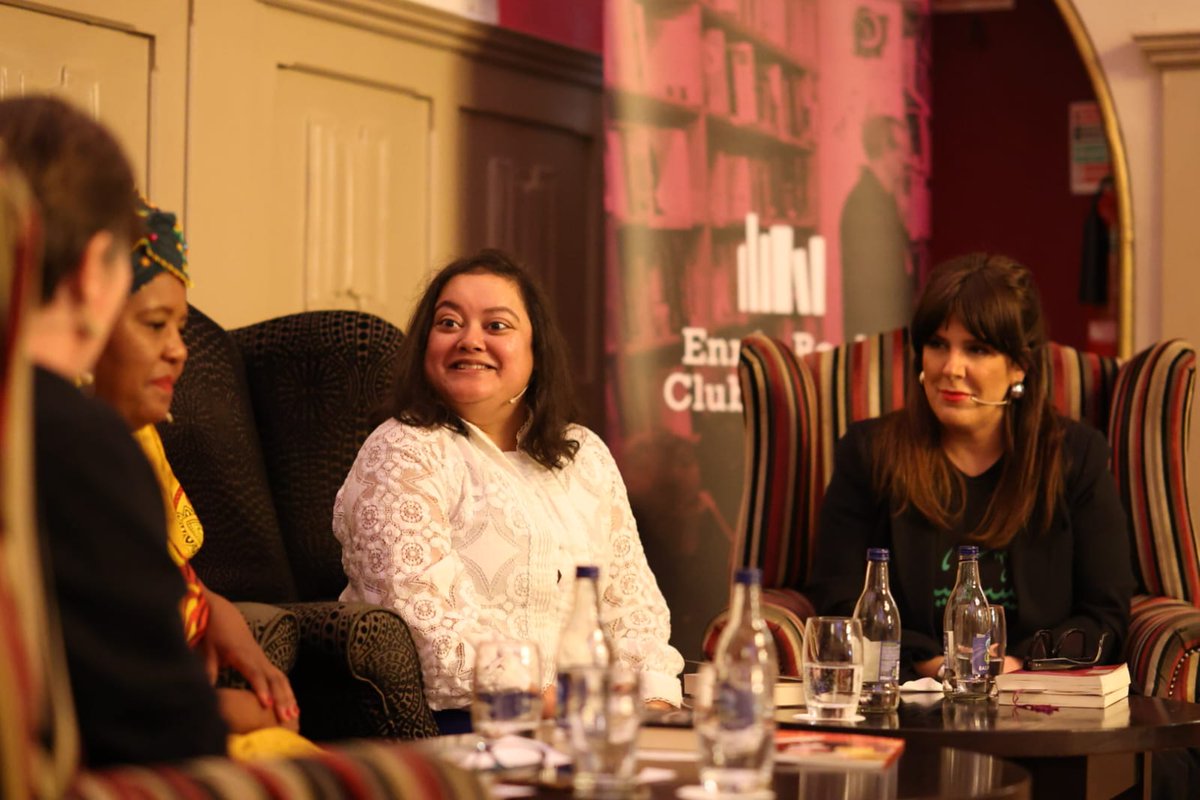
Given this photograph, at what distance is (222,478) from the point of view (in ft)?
9.75

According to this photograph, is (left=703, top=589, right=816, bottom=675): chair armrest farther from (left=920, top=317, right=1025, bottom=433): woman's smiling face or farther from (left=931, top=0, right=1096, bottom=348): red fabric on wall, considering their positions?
(left=931, top=0, right=1096, bottom=348): red fabric on wall

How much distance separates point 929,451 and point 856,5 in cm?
176

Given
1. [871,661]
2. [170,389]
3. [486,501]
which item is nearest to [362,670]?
[486,501]

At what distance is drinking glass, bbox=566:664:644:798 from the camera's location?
160 centimetres

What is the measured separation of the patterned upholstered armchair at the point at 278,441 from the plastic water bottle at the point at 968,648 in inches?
31.8

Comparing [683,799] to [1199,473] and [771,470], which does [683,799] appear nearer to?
[771,470]

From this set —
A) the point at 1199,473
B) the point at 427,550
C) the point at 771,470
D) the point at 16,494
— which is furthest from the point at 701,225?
the point at 16,494

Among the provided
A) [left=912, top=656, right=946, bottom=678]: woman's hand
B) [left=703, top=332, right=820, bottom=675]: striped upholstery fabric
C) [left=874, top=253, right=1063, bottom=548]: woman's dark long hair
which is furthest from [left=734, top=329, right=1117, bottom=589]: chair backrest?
[left=912, top=656, right=946, bottom=678]: woman's hand

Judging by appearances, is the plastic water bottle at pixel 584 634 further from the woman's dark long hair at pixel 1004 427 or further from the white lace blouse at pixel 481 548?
the woman's dark long hair at pixel 1004 427

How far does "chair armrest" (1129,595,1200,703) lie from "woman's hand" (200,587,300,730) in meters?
1.57

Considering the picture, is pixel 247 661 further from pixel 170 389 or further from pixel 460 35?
pixel 460 35

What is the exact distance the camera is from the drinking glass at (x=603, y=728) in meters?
1.60

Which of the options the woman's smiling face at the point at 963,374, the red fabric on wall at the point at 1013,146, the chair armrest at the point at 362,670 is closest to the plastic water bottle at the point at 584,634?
the chair armrest at the point at 362,670

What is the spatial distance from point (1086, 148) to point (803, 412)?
2.85m
